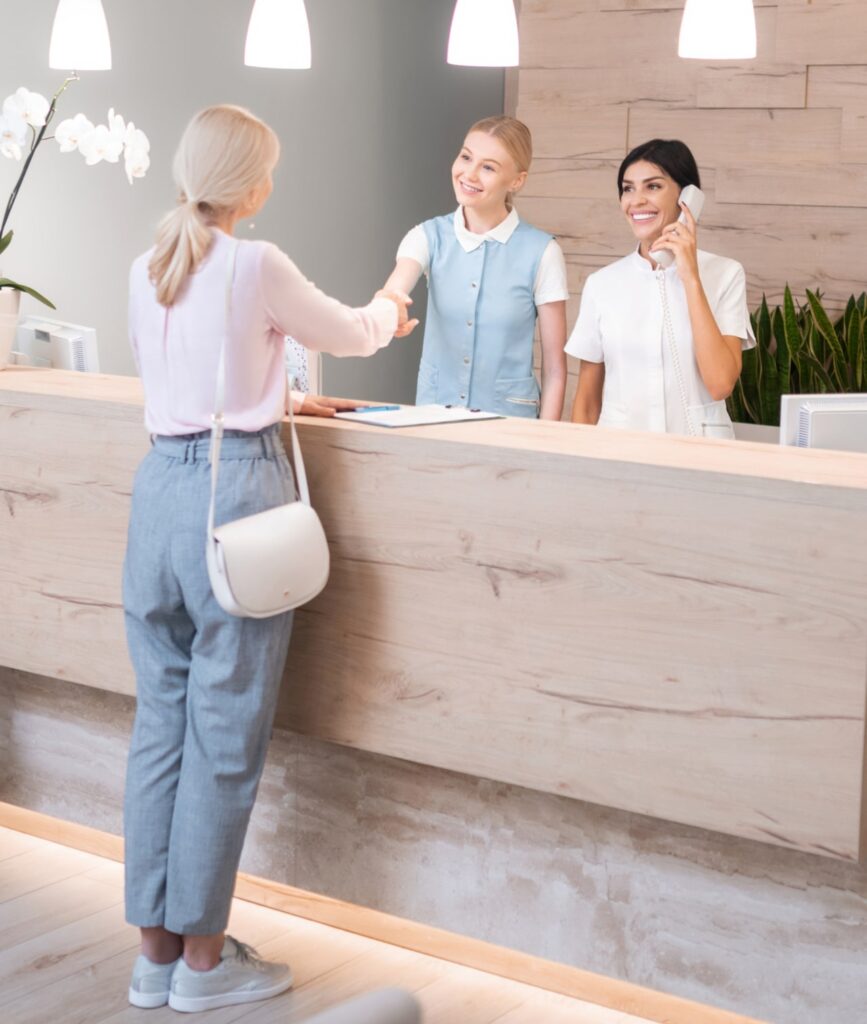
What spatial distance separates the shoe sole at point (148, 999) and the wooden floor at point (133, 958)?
0.05ft

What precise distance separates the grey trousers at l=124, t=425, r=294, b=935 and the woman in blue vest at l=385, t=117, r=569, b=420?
3.43 feet

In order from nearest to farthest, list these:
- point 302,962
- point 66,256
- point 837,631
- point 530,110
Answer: point 837,631 → point 302,962 → point 66,256 → point 530,110

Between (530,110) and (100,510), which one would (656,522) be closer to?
(100,510)

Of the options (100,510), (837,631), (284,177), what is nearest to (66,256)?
(284,177)

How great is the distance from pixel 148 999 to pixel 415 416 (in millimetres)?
1115

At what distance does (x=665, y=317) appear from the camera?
10.1 ft

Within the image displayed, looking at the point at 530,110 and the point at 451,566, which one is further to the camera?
the point at 530,110

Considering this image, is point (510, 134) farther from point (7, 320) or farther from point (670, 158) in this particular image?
point (7, 320)

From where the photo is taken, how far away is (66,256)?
4371mm

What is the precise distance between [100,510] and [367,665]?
2.04 ft

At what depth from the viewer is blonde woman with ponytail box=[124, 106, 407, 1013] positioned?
7.52 feet

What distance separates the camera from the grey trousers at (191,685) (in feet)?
7.79

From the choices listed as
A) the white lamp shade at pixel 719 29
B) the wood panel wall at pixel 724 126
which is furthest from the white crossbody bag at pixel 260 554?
the wood panel wall at pixel 724 126

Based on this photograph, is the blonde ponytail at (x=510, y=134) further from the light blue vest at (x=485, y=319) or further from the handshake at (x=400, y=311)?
the handshake at (x=400, y=311)
